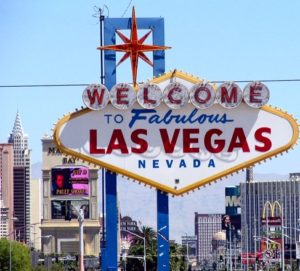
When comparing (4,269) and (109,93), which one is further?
(4,269)

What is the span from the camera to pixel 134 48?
42.2 m

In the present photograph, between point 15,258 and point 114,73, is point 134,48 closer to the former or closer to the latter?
point 114,73

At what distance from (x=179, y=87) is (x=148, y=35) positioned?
1.98 meters

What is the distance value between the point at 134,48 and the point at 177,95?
2000mm

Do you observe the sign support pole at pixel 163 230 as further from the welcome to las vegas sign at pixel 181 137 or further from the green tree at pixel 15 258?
the green tree at pixel 15 258

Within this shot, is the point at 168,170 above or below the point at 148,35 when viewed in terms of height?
below

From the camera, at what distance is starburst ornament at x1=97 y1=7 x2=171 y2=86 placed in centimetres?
4188

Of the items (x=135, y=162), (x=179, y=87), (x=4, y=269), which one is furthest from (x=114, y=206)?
Answer: (x=4, y=269)

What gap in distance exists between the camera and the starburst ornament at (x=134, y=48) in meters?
41.9

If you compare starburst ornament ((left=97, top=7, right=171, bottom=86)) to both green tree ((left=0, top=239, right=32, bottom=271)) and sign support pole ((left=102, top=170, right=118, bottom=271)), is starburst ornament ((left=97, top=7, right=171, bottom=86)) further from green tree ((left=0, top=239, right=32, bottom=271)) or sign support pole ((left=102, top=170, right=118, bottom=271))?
green tree ((left=0, top=239, right=32, bottom=271))

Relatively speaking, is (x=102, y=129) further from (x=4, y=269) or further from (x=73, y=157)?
(x=4, y=269)

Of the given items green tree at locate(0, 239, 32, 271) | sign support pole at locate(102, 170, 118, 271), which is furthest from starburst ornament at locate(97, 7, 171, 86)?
green tree at locate(0, 239, 32, 271)

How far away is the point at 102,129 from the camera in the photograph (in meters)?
41.8

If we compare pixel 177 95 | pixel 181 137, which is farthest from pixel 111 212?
pixel 177 95
